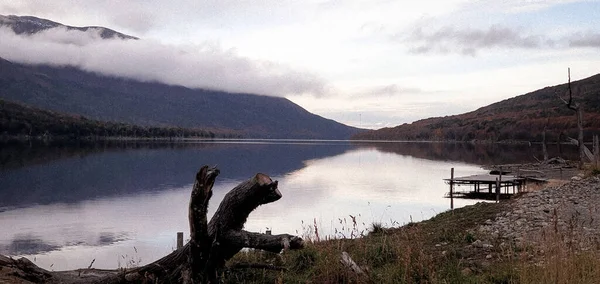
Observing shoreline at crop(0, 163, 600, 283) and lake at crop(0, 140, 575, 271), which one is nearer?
shoreline at crop(0, 163, 600, 283)

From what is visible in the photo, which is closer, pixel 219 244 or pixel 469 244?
pixel 219 244

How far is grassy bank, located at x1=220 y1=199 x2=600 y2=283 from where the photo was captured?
6.79 metres

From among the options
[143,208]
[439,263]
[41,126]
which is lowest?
[143,208]

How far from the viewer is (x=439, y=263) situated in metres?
9.30

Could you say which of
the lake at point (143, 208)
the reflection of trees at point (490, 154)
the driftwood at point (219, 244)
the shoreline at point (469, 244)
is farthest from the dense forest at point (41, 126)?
the driftwood at point (219, 244)

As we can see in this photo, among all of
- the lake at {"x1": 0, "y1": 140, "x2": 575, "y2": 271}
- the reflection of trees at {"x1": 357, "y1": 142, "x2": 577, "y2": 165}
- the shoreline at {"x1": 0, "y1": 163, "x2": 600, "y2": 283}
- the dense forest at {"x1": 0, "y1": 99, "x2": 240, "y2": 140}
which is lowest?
the lake at {"x1": 0, "y1": 140, "x2": 575, "y2": 271}

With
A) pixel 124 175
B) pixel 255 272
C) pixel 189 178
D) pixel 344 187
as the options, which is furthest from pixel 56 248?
pixel 124 175

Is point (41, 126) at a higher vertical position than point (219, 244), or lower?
higher

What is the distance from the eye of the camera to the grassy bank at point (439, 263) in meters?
6.79

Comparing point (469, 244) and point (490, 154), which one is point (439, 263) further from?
point (490, 154)

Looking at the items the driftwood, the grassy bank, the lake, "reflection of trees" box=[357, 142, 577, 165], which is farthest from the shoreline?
"reflection of trees" box=[357, 142, 577, 165]

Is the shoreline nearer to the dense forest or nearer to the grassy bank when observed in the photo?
the grassy bank

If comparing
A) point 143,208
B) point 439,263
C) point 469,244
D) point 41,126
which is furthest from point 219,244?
point 41,126

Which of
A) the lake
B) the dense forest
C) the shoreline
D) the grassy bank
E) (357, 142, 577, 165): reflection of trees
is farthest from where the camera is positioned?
the dense forest
